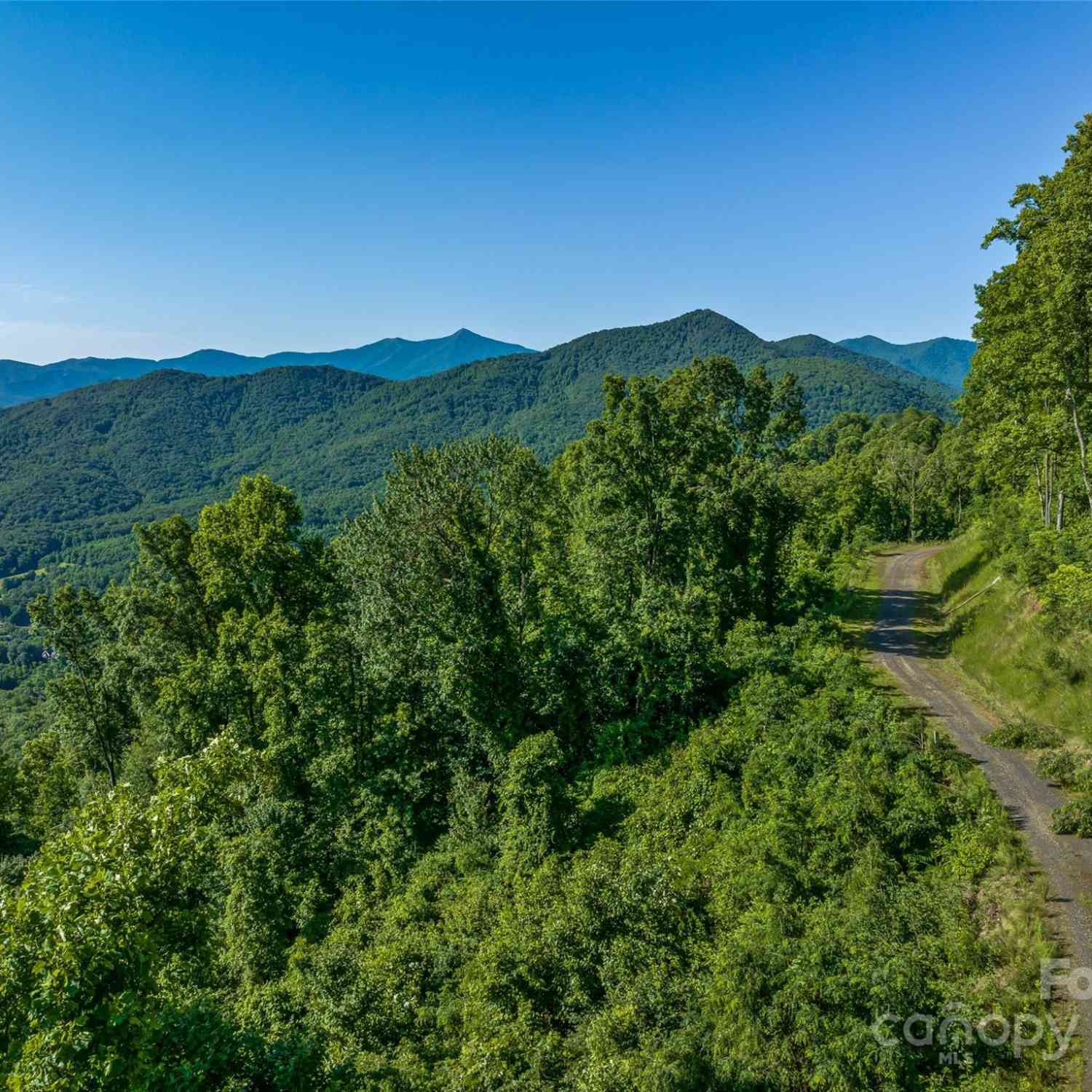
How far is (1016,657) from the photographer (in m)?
21.9

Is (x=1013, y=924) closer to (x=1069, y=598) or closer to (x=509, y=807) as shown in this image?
(x=1069, y=598)

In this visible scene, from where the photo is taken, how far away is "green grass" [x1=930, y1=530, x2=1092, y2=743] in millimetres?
18500

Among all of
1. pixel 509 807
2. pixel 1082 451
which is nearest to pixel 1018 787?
pixel 1082 451

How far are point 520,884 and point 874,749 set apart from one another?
10663mm

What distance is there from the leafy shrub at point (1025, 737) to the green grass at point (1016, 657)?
47 centimetres

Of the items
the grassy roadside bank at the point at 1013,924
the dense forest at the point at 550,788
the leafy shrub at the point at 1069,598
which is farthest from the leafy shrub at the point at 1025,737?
the leafy shrub at the point at 1069,598

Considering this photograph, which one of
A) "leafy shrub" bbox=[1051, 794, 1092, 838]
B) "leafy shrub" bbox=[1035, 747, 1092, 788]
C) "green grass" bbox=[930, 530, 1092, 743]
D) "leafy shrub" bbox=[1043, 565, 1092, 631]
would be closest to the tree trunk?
"leafy shrub" bbox=[1043, 565, 1092, 631]

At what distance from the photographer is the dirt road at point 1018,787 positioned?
39.3 ft

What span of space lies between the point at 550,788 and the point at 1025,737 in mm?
13525

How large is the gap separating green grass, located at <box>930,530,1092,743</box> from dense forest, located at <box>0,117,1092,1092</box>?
1353 mm

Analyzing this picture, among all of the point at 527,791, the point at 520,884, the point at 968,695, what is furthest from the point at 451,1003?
the point at 968,695

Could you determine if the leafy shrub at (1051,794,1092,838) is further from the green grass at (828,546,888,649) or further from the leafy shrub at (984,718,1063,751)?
the green grass at (828,546,888,649)

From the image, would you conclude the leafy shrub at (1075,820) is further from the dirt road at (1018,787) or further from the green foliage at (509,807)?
the green foliage at (509,807)

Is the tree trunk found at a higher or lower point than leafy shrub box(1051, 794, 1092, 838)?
higher
